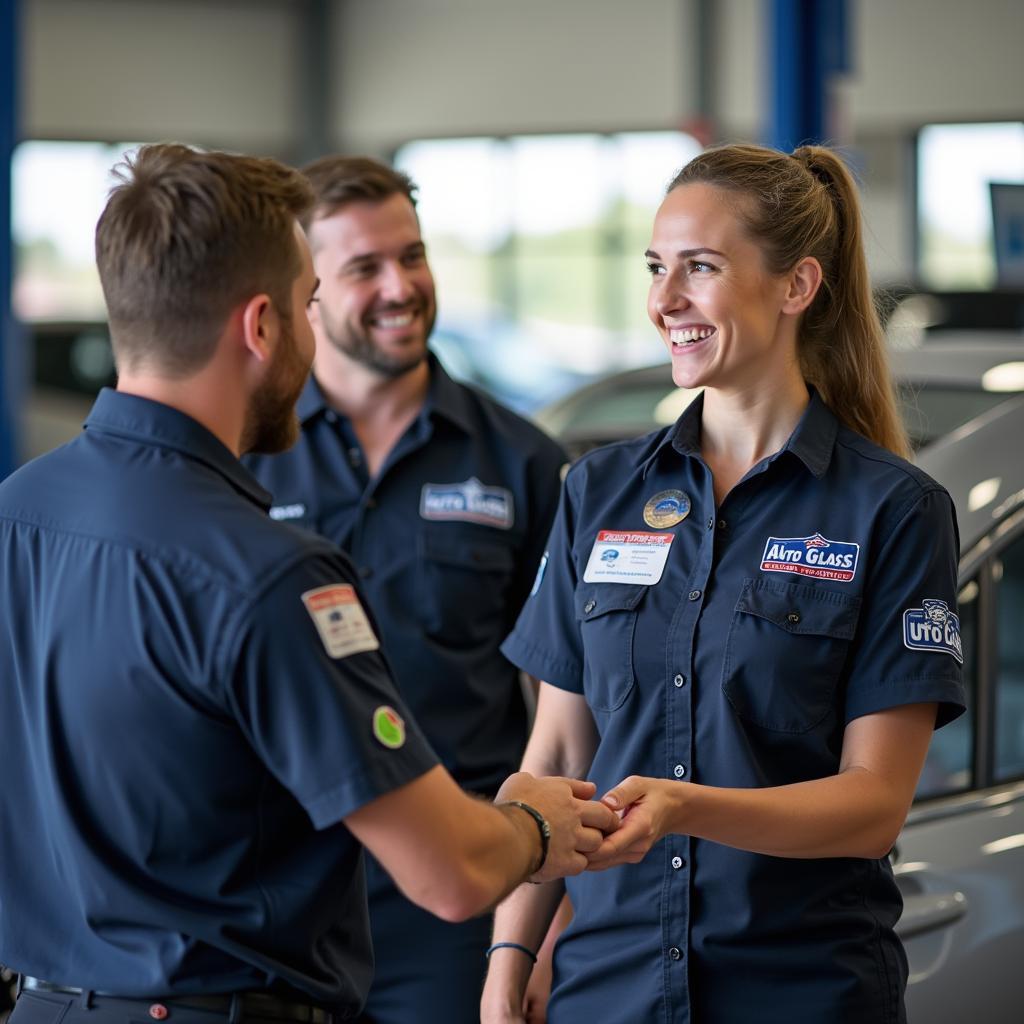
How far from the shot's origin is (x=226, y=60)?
16.1 meters

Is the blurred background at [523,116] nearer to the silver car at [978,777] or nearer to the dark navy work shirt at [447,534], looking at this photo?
the dark navy work shirt at [447,534]

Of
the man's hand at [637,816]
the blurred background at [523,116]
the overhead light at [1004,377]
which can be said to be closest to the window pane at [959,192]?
the blurred background at [523,116]

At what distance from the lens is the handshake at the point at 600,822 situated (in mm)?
1760

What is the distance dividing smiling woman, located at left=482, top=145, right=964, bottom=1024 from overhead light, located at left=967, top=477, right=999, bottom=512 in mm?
536

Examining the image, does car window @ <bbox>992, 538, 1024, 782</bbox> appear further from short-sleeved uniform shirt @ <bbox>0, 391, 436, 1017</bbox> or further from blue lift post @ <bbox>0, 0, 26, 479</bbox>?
blue lift post @ <bbox>0, 0, 26, 479</bbox>

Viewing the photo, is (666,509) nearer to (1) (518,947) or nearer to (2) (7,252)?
(1) (518,947)

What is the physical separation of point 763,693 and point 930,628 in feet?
0.72

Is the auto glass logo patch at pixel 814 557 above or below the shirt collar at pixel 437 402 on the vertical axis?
below

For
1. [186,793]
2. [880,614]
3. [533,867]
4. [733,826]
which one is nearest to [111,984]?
[186,793]

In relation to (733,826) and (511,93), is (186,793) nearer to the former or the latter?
(733,826)

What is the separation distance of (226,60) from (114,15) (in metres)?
1.20

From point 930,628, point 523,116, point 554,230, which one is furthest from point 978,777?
point 554,230

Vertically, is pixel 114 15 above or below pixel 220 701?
above

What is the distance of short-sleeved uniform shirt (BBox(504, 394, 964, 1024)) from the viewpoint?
1.89 meters
